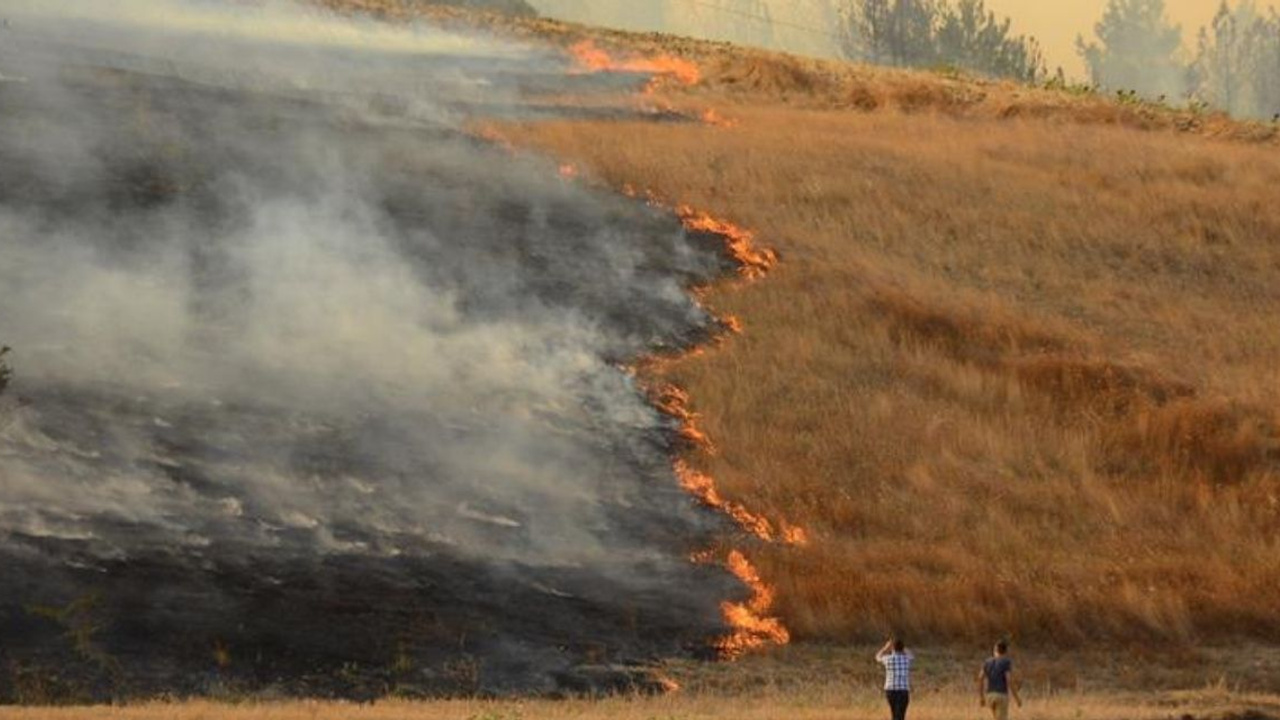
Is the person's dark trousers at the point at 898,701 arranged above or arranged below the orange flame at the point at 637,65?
below

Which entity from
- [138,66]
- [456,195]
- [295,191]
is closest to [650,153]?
[456,195]

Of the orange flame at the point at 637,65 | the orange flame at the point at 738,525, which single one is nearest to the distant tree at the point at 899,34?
the orange flame at the point at 637,65

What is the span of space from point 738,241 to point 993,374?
10.5 m

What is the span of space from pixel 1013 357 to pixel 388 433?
15.3 meters

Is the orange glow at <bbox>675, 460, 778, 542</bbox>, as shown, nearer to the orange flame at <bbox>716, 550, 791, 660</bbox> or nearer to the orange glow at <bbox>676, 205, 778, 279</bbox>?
the orange flame at <bbox>716, 550, 791, 660</bbox>

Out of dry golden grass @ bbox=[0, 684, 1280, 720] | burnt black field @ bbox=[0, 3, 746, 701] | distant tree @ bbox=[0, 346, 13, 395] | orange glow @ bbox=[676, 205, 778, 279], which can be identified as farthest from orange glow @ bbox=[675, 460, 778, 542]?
distant tree @ bbox=[0, 346, 13, 395]

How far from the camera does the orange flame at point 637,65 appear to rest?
85.9 metres

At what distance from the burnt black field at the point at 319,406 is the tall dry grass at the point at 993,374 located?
2.19 meters

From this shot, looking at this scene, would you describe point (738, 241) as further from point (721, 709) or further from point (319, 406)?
point (721, 709)

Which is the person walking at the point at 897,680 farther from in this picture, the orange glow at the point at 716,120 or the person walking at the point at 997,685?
the orange glow at the point at 716,120

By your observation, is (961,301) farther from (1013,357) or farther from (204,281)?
(204,281)

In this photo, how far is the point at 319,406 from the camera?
44938 mm

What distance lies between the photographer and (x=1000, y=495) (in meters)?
44.5

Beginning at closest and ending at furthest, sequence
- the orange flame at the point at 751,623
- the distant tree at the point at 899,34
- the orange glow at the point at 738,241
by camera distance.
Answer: the orange flame at the point at 751,623 → the orange glow at the point at 738,241 → the distant tree at the point at 899,34
